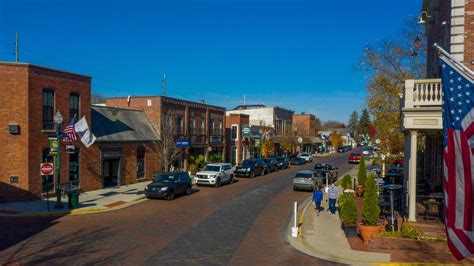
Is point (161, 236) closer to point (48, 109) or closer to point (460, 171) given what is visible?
point (460, 171)

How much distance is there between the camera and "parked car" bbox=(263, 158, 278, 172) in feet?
134

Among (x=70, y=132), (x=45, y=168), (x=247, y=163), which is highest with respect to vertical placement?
(x=70, y=132)

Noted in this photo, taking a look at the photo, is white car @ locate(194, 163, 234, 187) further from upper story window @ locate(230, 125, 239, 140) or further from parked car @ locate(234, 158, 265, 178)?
upper story window @ locate(230, 125, 239, 140)

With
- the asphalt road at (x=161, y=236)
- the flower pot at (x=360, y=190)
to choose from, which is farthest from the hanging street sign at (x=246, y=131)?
the asphalt road at (x=161, y=236)

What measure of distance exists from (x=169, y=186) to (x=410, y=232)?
13674 mm

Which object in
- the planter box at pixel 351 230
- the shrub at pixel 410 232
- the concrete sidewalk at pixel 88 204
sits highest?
the shrub at pixel 410 232

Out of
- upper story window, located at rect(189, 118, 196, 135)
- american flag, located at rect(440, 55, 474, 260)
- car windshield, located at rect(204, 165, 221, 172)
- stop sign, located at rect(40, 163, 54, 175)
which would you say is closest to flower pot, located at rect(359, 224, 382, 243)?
american flag, located at rect(440, 55, 474, 260)

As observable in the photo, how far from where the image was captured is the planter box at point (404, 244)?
1171cm

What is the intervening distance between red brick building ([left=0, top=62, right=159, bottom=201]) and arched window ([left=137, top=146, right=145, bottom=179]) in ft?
14.1

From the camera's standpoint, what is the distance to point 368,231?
13.1 m

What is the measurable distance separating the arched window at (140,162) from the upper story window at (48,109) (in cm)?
838

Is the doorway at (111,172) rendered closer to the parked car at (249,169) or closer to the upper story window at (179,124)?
the upper story window at (179,124)

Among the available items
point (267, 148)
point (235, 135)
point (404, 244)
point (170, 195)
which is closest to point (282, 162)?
point (235, 135)

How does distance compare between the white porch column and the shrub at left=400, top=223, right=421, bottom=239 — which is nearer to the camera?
the shrub at left=400, top=223, right=421, bottom=239
